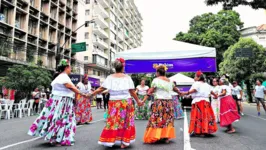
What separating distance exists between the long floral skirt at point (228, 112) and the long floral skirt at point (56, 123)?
442cm

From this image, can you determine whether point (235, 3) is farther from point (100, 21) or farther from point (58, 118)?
point (100, 21)

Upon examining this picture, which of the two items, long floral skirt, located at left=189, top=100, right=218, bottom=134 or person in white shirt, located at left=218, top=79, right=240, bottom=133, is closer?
long floral skirt, located at left=189, top=100, right=218, bottom=134

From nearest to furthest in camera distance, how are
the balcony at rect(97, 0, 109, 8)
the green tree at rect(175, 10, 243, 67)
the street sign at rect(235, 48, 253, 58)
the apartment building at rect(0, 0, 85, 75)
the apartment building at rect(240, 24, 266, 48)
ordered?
the apartment building at rect(0, 0, 85, 75) → the street sign at rect(235, 48, 253, 58) → the green tree at rect(175, 10, 243, 67) → the balcony at rect(97, 0, 109, 8) → the apartment building at rect(240, 24, 266, 48)

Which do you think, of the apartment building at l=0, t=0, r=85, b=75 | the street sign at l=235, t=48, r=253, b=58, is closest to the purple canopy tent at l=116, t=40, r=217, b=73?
the apartment building at l=0, t=0, r=85, b=75

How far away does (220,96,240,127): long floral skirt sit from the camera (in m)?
6.86

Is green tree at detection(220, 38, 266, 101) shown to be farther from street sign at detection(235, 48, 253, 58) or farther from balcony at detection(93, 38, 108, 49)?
balcony at detection(93, 38, 108, 49)

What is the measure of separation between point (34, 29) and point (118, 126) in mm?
27878

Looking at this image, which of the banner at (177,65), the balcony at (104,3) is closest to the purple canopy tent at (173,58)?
the banner at (177,65)

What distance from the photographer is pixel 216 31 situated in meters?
38.0

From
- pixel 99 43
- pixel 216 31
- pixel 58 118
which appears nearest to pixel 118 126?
pixel 58 118

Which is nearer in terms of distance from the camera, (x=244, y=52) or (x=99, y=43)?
(x=244, y=52)

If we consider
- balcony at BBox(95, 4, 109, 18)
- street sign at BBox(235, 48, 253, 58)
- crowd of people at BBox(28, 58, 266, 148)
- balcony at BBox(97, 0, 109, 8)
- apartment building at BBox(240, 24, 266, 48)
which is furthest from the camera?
apartment building at BBox(240, 24, 266, 48)

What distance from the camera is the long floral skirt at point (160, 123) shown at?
524 centimetres

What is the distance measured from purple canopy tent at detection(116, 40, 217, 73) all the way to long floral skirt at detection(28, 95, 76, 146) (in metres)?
5.99
